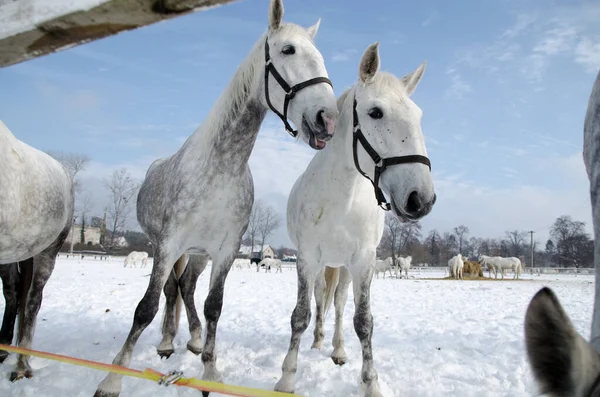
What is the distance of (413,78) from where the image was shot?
362cm

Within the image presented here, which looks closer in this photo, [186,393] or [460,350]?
[186,393]

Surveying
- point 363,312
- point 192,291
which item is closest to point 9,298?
point 192,291

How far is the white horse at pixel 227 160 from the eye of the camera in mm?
3238

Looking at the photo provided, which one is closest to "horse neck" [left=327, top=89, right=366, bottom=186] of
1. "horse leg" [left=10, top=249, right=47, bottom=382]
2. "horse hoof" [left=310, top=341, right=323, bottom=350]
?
"horse hoof" [left=310, top=341, right=323, bottom=350]

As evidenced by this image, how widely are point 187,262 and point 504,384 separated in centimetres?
392

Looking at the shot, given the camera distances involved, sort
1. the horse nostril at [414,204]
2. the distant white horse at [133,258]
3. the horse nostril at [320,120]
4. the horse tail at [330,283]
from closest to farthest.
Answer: the horse nostril at [414,204], the horse nostril at [320,120], the horse tail at [330,283], the distant white horse at [133,258]

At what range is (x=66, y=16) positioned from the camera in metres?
1.55

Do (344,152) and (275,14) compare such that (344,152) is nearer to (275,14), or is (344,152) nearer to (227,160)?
Result: (227,160)

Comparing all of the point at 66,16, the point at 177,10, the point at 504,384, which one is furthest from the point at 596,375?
the point at 504,384

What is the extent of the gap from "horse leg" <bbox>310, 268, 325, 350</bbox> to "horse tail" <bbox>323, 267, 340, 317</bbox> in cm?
8

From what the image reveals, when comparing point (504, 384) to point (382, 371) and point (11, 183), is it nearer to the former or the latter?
point (382, 371)

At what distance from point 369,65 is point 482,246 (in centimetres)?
9071

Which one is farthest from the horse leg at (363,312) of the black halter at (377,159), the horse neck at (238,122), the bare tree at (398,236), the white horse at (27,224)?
the bare tree at (398,236)

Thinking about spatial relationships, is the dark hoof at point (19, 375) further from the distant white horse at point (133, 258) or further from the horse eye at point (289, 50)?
the distant white horse at point (133, 258)
